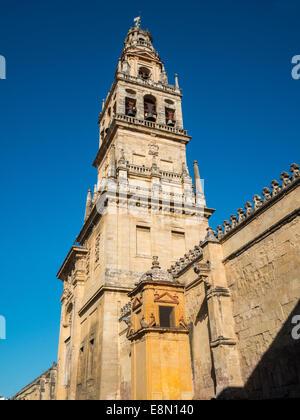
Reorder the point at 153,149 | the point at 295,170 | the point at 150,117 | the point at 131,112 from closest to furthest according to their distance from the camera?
the point at 295,170 → the point at 153,149 → the point at 131,112 → the point at 150,117

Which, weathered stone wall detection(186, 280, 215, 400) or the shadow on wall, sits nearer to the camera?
the shadow on wall

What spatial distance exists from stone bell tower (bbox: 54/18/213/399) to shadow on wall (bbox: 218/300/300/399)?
31.2 feet

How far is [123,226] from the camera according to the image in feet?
80.1

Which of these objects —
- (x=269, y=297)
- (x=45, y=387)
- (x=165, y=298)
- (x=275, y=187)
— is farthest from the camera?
(x=45, y=387)

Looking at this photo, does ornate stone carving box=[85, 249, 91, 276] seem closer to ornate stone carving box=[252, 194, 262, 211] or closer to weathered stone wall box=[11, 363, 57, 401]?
weathered stone wall box=[11, 363, 57, 401]

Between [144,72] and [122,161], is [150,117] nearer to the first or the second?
[122,161]

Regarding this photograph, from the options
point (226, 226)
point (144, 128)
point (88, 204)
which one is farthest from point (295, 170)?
point (88, 204)

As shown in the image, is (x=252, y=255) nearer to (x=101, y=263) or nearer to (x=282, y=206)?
(x=282, y=206)

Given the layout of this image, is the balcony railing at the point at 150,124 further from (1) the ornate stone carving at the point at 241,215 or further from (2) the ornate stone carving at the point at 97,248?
(1) the ornate stone carving at the point at 241,215

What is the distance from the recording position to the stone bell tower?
859 inches

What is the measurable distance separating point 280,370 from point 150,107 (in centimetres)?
2849

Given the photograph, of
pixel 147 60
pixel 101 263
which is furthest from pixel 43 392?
pixel 147 60

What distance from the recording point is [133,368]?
42.5ft

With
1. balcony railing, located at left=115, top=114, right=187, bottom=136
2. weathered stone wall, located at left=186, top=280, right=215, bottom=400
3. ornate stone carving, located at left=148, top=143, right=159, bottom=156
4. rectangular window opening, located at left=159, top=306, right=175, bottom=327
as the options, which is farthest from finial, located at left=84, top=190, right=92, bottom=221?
rectangular window opening, located at left=159, top=306, right=175, bottom=327
